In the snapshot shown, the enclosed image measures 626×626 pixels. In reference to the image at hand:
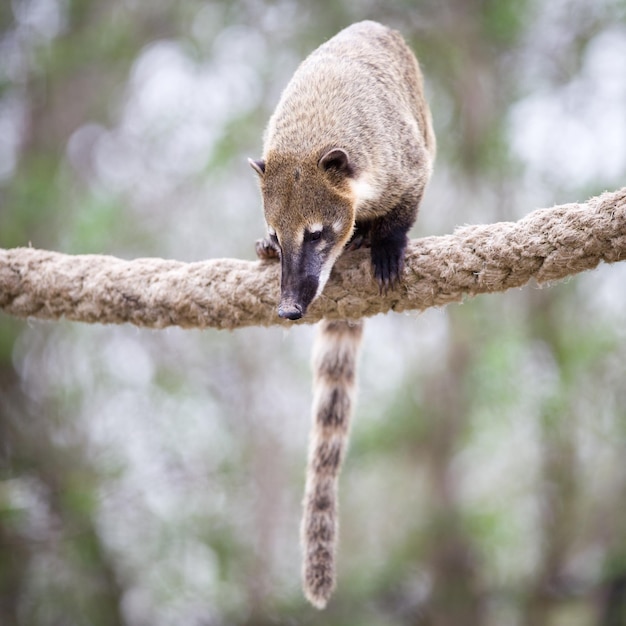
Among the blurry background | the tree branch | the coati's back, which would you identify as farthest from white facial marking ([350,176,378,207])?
the blurry background

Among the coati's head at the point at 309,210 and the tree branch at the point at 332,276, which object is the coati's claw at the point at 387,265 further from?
the coati's head at the point at 309,210

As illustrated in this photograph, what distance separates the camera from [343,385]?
13.4 ft

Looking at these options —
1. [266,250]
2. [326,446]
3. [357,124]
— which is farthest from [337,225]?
[326,446]

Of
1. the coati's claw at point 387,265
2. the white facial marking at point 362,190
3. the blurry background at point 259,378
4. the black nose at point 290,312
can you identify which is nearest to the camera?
the black nose at point 290,312

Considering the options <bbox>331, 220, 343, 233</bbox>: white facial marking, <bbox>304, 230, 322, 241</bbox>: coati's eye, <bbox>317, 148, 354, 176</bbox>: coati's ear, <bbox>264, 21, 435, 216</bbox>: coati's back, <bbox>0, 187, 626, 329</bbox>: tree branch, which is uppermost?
<bbox>264, 21, 435, 216</bbox>: coati's back

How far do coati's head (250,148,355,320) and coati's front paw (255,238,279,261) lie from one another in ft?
0.39

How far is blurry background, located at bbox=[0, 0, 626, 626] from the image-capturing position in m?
7.80

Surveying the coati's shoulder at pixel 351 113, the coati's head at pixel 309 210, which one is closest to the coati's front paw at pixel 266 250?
the coati's head at pixel 309 210

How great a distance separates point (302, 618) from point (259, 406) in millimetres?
2163

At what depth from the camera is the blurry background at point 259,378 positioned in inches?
307

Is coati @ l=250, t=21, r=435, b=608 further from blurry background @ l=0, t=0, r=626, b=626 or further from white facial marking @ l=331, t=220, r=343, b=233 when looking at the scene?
blurry background @ l=0, t=0, r=626, b=626

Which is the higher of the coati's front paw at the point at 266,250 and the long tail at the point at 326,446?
the coati's front paw at the point at 266,250

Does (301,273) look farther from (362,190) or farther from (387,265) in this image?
(362,190)

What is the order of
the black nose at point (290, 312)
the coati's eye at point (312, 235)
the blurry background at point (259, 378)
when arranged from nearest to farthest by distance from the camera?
the black nose at point (290, 312) < the coati's eye at point (312, 235) < the blurry background at point (259, 378)
